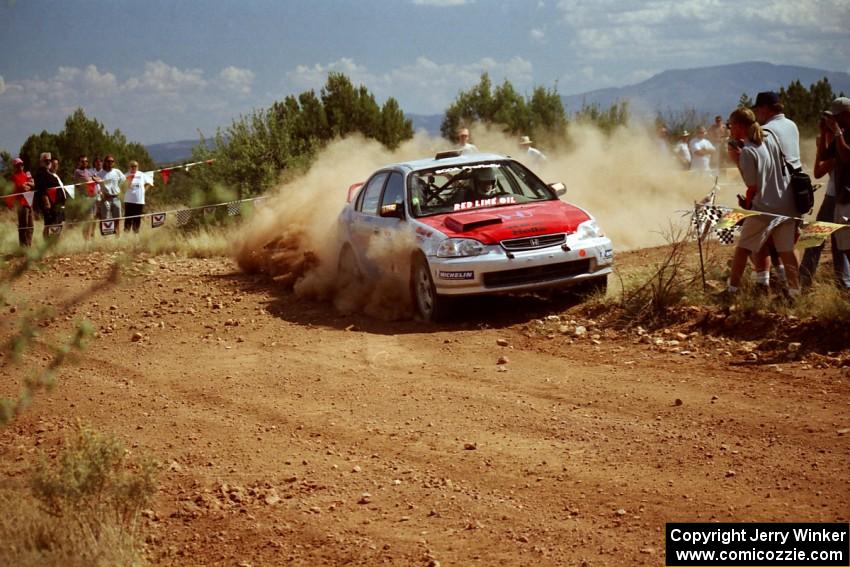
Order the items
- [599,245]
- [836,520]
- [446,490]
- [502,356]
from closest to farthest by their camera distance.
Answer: [836,520]
[446,490]
[502,356]
[599,245]

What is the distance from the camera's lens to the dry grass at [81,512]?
15.3 feet

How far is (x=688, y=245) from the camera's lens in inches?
531

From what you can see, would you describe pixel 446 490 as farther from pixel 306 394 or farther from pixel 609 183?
pixel 609 183

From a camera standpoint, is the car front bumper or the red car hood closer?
the car front bumper

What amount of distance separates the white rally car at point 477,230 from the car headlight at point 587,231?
0.03 ft

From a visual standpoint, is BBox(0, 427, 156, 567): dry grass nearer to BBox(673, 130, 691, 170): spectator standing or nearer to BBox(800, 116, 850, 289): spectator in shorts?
BBox(800, 116, 850, 289): spectator in shorts

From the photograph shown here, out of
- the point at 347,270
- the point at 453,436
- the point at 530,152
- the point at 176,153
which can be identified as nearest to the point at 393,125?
the point at 176,153

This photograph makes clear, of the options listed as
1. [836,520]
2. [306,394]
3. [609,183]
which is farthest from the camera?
[609,183]

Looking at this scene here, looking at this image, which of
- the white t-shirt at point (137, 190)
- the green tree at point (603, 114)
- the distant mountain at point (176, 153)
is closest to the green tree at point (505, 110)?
the green tree at point (603, 114)

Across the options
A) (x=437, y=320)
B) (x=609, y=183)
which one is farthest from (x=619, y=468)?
(x=609, y=183)

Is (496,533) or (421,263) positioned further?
(421,263)

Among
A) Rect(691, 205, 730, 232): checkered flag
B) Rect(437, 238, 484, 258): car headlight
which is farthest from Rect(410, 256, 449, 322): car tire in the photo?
Rect(691, 205, 730, 232): checkered flag

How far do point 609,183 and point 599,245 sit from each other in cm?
923

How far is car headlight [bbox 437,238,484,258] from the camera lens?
10445mm
